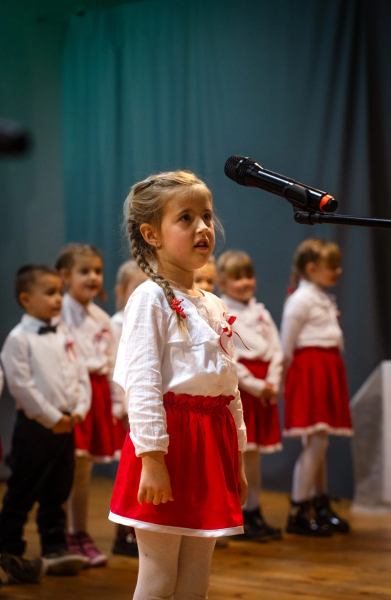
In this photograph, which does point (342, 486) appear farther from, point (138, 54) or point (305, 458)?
point (138, 54)

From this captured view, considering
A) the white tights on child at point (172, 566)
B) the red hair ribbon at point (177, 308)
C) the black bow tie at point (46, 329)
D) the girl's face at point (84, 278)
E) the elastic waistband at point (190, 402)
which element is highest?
the girl's face at point (84, 278)

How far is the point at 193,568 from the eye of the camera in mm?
1653

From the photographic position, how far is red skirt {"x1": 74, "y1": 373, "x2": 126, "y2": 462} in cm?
302

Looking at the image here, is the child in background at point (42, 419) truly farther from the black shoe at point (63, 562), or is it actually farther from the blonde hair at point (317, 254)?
the blonde hair at point (317, 254)

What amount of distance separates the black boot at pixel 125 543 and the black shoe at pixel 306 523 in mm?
835

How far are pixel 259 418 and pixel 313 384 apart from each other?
352 mm

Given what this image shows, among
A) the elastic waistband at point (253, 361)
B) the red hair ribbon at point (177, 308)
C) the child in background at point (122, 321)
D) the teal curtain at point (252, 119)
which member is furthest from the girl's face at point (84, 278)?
the teal curtain at point (252, 119)

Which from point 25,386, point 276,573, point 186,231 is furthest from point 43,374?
point 186,231

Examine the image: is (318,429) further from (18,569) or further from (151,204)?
(151,204)

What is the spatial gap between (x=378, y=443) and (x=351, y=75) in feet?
6.96

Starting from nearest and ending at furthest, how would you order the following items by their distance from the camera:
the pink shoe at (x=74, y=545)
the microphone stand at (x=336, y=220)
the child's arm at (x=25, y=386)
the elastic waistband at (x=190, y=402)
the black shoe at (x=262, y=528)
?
1. the microphone stand at (x=336, y=220)
2. the elastic waistband at (x=190, y=402)
3. the child's arm at (x=25, y=386)
4. the pink shoe at (x=74, y=545)
5. the black shoe at (x=262, y=528)

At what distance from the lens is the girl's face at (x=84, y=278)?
3133mm

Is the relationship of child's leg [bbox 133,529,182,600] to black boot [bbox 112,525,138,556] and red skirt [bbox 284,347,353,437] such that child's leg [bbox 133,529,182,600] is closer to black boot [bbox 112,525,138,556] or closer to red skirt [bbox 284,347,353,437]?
black boot [bbox 112,525,138,556]

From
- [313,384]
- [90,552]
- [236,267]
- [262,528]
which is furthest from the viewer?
[313,384]
